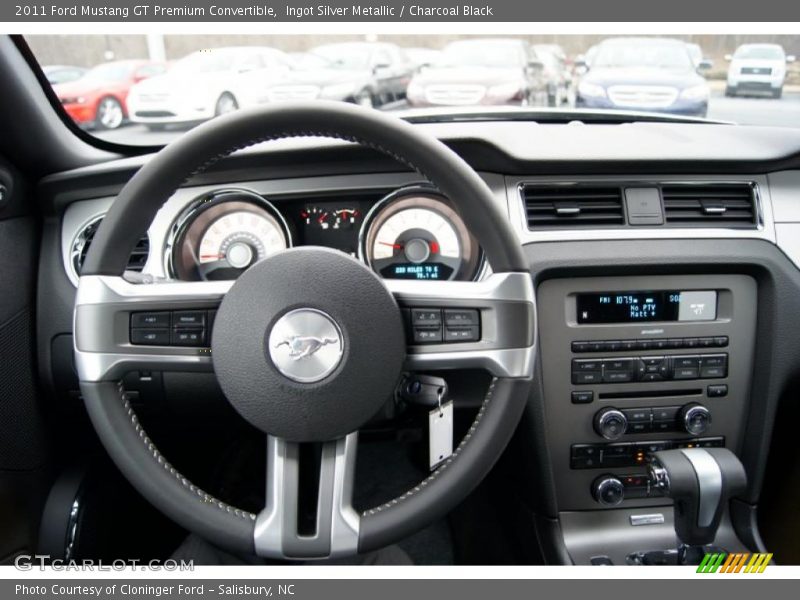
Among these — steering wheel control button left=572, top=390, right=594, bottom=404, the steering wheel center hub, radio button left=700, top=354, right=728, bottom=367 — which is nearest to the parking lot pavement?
radio button left=700, top=354, right=728, bottom=367

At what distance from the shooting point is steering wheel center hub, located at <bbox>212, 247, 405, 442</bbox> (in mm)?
1072

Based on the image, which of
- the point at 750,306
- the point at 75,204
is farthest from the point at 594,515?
the point at 75,204

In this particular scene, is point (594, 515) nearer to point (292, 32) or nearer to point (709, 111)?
point (709, 111)

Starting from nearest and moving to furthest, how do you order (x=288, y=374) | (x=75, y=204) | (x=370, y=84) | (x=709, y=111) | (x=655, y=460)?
(x=288, y=374)
(x=655, y=460)
(x=75, y=204)
(x=709, y=111)
(x=370, y=84)

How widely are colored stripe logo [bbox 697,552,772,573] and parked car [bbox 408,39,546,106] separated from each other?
1870mm

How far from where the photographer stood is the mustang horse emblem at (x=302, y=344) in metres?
1.07

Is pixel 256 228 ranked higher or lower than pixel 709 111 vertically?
lower

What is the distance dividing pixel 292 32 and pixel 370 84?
1.21 meters

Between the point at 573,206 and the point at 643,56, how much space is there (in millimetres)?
843

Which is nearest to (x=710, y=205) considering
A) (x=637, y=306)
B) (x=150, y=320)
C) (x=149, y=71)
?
(x=637, y=306)

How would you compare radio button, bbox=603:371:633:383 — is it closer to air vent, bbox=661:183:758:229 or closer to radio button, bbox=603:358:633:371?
radio button, bbox=603:358:633:371

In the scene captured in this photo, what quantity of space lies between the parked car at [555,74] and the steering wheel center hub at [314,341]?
1604 millimetres

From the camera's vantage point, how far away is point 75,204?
1.70 metres

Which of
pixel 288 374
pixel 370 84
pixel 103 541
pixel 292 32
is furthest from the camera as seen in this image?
pixel 370 84
